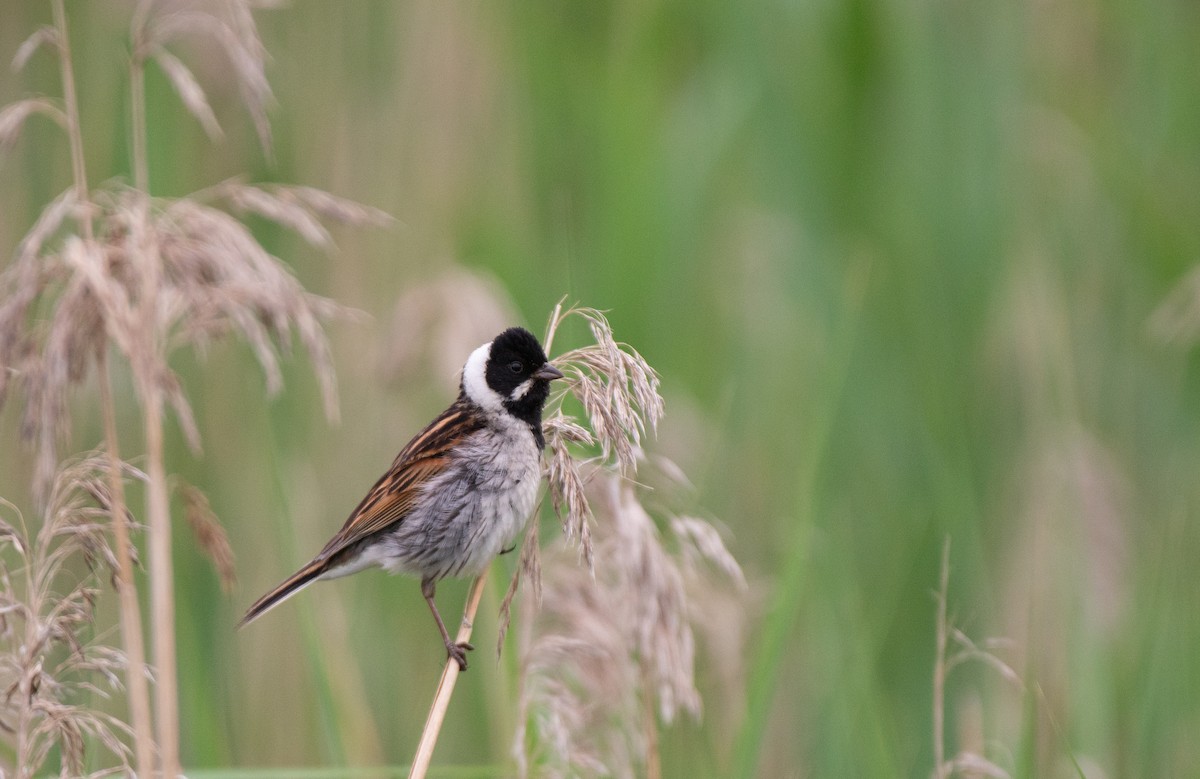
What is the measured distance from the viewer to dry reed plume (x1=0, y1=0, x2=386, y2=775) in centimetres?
166

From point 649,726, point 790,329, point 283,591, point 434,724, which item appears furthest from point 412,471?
point 790,329

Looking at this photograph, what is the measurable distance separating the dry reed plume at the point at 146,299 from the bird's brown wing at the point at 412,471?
102cm

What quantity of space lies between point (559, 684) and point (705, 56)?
2.42 meters

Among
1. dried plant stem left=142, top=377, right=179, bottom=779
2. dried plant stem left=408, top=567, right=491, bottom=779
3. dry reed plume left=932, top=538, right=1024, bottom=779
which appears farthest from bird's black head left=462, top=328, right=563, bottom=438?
dried plant stem left=142, top=377, right=179, bottom=779

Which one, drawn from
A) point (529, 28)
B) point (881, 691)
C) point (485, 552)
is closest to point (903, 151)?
point (529, 28)

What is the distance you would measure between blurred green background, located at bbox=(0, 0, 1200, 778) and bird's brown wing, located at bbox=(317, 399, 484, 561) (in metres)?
0.23

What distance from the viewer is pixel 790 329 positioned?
178 inches

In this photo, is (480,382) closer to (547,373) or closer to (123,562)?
(547,373)

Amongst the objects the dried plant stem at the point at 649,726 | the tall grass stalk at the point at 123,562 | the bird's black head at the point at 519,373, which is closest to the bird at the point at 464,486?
the bird's black head at the point at 519,373

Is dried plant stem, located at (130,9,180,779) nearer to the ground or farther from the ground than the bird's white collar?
nearer to the ground

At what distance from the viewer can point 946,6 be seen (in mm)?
3818

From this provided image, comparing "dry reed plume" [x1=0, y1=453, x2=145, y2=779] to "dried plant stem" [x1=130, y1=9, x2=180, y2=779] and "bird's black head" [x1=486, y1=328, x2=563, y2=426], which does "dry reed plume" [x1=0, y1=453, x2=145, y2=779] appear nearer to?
"dried plant stem" [x1=130, y1=9, x2=180, y2=779]

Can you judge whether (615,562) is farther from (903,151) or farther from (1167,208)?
(1167,208)

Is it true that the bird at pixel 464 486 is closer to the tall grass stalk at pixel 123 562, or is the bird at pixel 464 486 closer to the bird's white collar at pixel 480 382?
the bird's white collar at pixel 480 382
